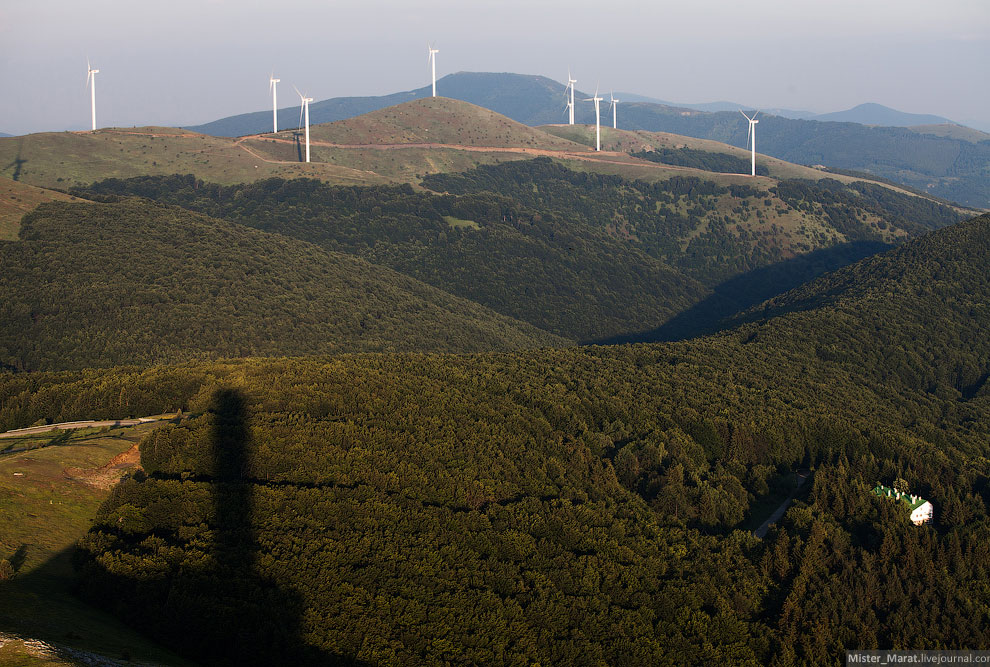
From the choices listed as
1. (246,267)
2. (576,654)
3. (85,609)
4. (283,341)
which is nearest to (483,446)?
Result: (576,654)

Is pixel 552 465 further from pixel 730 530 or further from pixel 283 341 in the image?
pixel 283 341

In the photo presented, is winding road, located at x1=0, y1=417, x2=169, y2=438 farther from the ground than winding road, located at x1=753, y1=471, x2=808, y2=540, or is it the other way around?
winding road, located at x1=0, y1=417, x2=169, y2=438

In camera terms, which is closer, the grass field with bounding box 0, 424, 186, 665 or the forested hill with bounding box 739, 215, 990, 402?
the grass field with bounding box 0, 424, 186, 665

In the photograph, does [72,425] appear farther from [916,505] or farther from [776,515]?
[916,505]

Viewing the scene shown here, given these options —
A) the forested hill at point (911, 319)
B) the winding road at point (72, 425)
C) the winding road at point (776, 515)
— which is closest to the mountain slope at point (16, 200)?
the winding road at point (72, 425)

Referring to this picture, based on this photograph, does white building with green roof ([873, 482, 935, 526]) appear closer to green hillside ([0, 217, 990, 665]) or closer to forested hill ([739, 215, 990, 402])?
green hillside ([0, 217, 990, 665])

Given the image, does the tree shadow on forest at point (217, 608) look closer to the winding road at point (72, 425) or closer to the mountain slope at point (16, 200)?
the winding road at point (72, 425)

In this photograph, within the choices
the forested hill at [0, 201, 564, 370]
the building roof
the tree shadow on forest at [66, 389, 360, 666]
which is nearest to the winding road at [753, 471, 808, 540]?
the building roof
